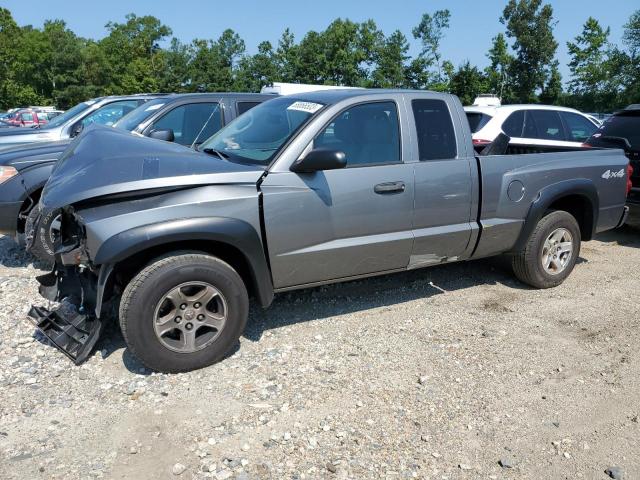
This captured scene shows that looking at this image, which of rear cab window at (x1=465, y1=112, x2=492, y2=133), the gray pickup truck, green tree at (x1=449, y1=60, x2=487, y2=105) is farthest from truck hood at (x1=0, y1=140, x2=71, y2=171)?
green tree at (x1=449, y1=60, x2=487, y2=105)

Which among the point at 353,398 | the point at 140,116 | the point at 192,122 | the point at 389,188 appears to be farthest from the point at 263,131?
the point at 140,116

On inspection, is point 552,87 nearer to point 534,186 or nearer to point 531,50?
point 531,50

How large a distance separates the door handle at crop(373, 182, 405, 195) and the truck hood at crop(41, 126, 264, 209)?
36.3 inches

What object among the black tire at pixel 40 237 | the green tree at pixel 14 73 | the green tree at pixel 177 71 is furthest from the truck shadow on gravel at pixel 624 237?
the green tree at pixel 14 73

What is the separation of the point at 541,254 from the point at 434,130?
172 cm

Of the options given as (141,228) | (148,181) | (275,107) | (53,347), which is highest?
(275,107)

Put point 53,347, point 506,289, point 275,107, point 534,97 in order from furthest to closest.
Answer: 1. point 534,97
2. point 506,289
3. point 275,107
4. point 53,347

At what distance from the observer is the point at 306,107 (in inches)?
172

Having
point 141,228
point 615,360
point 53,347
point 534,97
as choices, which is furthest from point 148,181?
point 534,97

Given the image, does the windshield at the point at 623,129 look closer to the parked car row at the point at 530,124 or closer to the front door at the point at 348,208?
the parked car row at the point at 530,124

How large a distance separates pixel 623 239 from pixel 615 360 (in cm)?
418

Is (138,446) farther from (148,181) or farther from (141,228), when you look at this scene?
(148,181)

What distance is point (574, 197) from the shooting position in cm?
556

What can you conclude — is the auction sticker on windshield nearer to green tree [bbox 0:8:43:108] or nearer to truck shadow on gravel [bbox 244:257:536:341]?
truck shadow on gravel [bbox 244:257:536:341]
